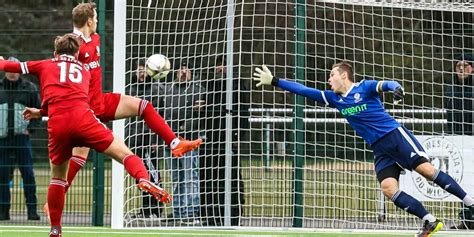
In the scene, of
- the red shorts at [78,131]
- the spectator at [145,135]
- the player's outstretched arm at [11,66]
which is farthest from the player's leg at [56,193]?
the spectator at [145,135]

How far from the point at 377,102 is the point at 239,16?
3095 millimetres

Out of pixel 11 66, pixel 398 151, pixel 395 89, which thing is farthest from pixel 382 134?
pixel 11 66

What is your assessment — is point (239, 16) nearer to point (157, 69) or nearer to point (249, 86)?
point (249, 86)

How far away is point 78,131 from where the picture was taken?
35.9ft

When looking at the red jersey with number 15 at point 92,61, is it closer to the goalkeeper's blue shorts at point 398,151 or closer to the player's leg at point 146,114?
the player's leg at point 146,114

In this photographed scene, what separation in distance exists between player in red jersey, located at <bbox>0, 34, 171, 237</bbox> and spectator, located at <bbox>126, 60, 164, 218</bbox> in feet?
12.9

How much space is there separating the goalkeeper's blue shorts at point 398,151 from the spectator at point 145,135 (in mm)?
3447

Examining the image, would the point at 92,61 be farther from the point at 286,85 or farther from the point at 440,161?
the point at 440,161

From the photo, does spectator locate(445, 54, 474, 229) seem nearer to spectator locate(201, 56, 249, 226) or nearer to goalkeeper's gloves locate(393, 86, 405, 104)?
spectator locate(201, 56, 249, 226)

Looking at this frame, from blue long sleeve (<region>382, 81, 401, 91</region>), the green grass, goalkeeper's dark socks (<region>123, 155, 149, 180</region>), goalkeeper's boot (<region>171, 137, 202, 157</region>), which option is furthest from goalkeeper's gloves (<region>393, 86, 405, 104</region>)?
goalkeeper's dark socks (<region>123, 155, 149, 180</region>)

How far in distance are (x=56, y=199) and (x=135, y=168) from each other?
0.94m

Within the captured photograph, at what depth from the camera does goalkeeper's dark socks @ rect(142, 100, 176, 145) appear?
12.1 metres

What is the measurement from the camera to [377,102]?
1292cm

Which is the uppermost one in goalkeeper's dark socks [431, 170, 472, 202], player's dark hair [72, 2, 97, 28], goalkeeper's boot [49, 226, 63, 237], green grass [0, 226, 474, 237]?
player's dark hair [72, 2, 97, 28]
